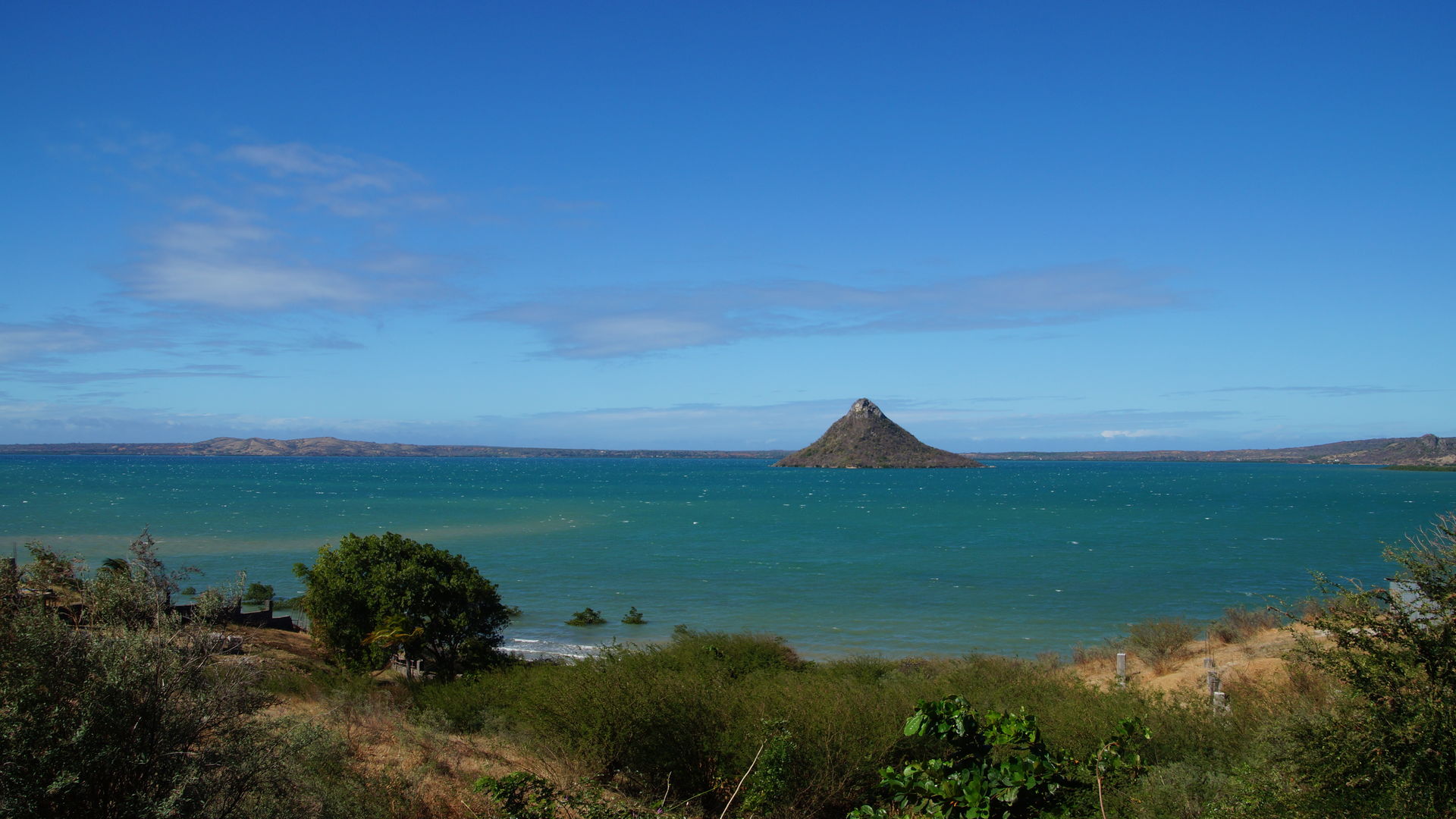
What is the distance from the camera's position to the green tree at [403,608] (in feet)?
67.2

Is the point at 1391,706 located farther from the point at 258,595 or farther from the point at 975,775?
the point at 258,595

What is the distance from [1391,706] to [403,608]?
19.4 m

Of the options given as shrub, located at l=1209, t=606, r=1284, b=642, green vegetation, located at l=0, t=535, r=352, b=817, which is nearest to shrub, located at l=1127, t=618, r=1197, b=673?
shrub, located at l=1209, t=606, r=1284, b=642

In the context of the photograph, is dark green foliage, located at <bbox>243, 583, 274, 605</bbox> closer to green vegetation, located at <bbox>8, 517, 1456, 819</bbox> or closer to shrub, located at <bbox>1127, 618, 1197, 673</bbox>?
green vegetation, located at <bbox>8, 517, 1456, 819</bbox>

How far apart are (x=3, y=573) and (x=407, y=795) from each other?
5.28m

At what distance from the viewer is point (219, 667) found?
8.33 meters

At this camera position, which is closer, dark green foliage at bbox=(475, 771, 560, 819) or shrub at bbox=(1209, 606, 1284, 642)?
dark green foliage at bbox=(475, 771, 560, 819)

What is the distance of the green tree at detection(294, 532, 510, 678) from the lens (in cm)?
2048

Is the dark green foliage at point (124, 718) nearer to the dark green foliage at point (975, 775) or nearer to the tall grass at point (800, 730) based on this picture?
the tall grass at point (800, 730)

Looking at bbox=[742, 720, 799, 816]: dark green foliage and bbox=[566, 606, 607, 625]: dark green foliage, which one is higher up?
bbox=[742, 720, 799, 816]: dark green foliage

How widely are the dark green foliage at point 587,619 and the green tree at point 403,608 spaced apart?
9.41m

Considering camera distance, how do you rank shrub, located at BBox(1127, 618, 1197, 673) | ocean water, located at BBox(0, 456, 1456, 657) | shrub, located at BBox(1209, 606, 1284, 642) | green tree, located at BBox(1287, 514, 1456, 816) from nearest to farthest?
green tree, located at BBox(1287, 514, 1456, 816)
shrub, located at BBox(1127, 618, 1197, 673)
shrub, located at BBox(1209, 606, 1284, 642)
ocean water, located at BBox(0, 456, 1456, 657)

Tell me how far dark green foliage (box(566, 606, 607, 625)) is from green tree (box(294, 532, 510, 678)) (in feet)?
30.9

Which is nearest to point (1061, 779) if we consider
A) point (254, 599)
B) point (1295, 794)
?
point (1295, 794)
